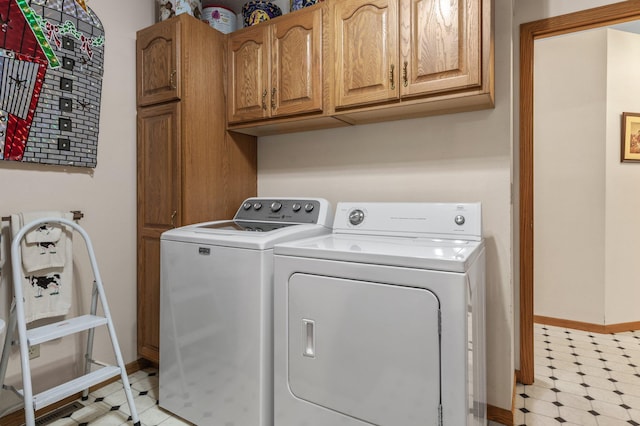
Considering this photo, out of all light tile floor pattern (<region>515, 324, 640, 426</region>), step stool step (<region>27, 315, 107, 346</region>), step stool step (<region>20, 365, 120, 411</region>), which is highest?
step stool step (<region>27, 315, 107, 346</region>)

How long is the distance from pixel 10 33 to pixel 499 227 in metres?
2.57

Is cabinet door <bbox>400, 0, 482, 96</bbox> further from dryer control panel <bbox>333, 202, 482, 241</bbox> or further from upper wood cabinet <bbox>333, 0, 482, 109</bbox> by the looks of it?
dryer control panel <bbox>333, 202, 482, 241</bbox>

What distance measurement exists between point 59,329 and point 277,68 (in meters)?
1.73

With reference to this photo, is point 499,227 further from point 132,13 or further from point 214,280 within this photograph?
point 132,13

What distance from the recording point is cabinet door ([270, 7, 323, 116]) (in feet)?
6.39

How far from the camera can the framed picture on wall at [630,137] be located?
120 inches

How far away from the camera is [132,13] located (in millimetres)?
2246

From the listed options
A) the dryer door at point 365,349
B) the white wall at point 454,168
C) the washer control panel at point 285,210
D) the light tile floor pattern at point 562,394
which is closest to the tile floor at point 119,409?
the light tile floor pattern at point 562,394

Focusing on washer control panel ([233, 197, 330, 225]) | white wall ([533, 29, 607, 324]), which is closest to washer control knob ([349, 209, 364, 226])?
washer control panel ([233, 197, 330, 225])

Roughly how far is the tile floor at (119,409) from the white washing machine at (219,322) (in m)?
0.07

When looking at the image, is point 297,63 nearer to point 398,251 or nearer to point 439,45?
point 439,45

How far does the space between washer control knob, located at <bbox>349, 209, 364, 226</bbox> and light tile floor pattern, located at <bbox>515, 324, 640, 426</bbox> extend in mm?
1309

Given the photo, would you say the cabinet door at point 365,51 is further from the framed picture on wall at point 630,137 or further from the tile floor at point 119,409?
the framed picture on wall at point 630,137

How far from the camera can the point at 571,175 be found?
3139mm
